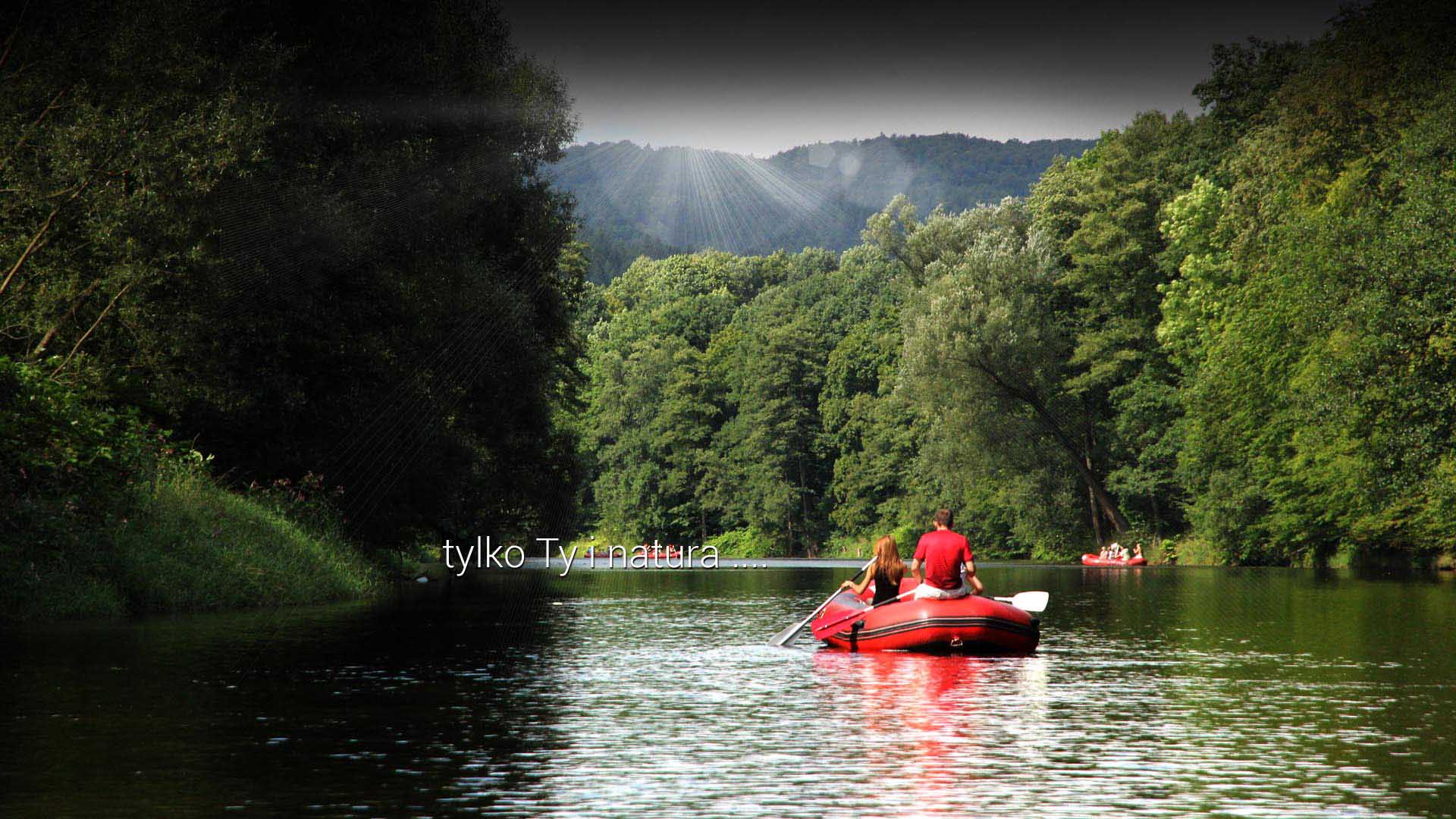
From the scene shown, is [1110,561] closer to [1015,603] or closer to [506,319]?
[506,319]

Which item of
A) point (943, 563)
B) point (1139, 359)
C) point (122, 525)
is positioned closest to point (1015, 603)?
point (943, 563)

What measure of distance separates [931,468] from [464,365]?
3514cm

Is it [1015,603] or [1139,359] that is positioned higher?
[1139,359]

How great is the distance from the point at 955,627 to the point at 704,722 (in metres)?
7.11

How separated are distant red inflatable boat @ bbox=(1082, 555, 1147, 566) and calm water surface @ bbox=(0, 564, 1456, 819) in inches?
1582

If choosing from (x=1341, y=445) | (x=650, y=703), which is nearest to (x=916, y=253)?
(x=1341, y=445)

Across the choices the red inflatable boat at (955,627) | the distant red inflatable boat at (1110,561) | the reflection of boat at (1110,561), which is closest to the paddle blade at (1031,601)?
the red inflatable boat at (955,627)

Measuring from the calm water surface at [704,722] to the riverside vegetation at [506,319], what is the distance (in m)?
5.60

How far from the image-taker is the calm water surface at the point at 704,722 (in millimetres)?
9625

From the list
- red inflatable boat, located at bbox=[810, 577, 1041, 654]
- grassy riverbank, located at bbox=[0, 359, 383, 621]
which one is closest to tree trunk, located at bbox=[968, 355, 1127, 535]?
grassy riverbank, located at bbox=[0, 359, 383, 621]

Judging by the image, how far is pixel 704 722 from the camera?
13250 mm

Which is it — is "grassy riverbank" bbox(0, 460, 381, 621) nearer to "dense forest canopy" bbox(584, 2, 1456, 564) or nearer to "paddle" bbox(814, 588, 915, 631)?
"paddle" bbox(814, 588, 915, 631)

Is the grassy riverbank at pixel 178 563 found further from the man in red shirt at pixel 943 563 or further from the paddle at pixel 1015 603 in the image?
the man in red shirt at pixel 943 563

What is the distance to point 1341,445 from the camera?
169 feet
